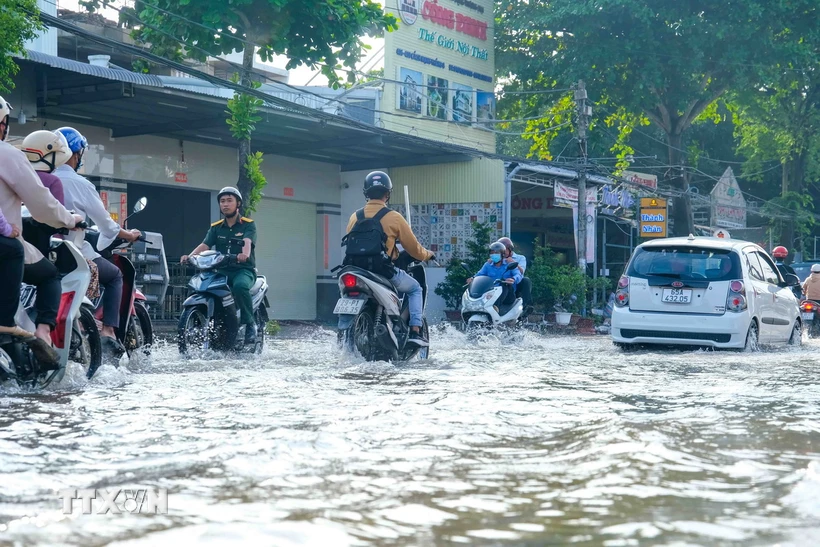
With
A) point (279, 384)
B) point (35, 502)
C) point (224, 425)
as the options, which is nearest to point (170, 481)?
point (35, 502)

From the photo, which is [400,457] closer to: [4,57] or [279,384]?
[279,384]

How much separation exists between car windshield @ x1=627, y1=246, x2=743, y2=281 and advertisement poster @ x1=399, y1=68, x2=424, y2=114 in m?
15.1

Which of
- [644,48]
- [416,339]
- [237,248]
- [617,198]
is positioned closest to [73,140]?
[237,248]

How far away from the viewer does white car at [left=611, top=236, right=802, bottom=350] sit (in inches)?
509

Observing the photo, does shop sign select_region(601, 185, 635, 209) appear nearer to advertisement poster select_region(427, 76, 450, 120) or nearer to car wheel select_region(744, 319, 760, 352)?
advertisement poster select_region(427, 76, 450, 120)

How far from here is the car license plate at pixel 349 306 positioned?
31.5 feet

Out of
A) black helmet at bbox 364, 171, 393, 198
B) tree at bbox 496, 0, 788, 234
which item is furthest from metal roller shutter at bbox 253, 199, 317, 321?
black helmet at bbox 364, 171, 393, 198

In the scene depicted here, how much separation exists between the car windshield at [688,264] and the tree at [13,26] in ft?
24.4

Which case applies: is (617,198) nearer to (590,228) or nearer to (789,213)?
(590,228)

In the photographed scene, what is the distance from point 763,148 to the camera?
44406mm

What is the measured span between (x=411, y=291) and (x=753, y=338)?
198 inches

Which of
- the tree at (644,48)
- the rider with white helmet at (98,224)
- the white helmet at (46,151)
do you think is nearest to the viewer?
the white helmet at (46,151)

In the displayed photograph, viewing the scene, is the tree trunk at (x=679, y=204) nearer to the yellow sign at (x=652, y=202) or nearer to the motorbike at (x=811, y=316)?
the yellow sign at (x=652, y=202)

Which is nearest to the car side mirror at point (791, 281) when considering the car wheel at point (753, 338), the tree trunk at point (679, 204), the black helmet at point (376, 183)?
the car wheel at point (753, 338)
